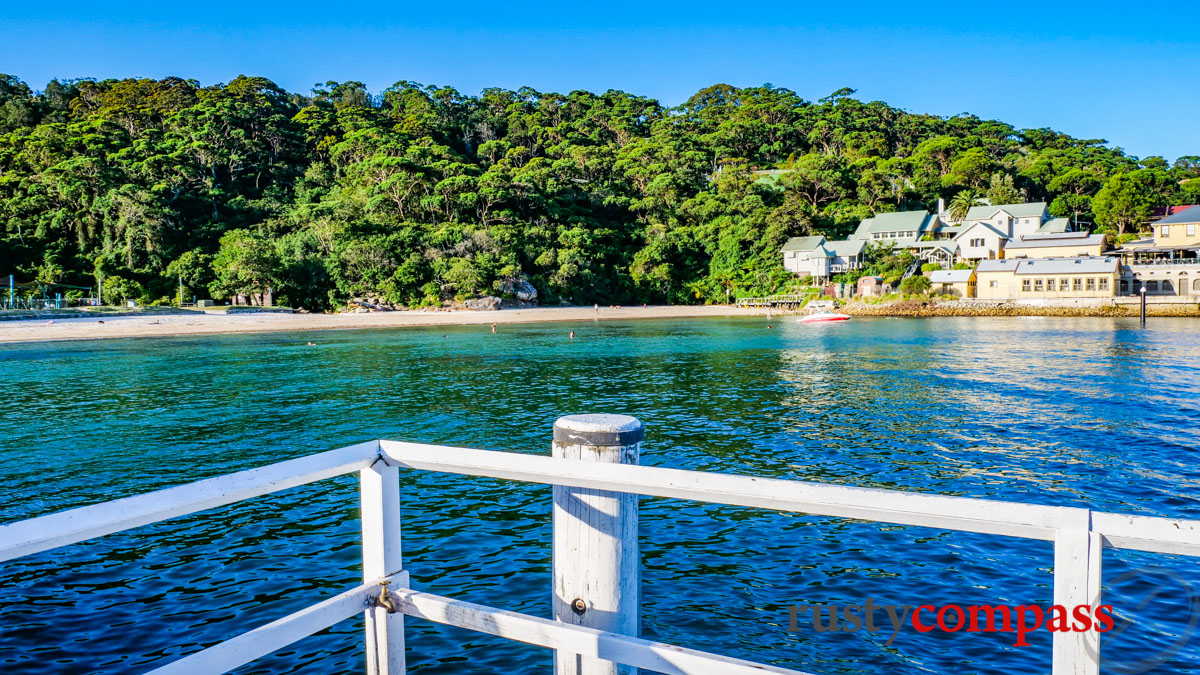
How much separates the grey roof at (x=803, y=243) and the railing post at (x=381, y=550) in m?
83.1

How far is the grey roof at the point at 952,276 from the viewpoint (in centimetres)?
7169

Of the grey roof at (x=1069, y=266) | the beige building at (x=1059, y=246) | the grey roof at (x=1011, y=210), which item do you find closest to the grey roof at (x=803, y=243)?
the grey roof at (x=1011, y=210)

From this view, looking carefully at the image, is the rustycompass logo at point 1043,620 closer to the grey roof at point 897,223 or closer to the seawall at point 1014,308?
the seawall at point 1014,308

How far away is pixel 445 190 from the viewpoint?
3393 inches

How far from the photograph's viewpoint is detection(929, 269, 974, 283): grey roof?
7169cm

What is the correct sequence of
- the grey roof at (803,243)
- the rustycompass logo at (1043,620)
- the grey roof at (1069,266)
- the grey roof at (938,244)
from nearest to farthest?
the rustycompass logo at (1043,620), the grey roof at (1069,266), the grey roof at (938,244), the grey roof at (803,243)

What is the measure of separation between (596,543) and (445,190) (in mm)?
87417

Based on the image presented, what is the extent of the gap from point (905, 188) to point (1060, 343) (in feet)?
217

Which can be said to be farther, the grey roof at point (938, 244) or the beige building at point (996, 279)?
the grey roof at point (938, 244)

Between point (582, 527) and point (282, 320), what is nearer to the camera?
point (582, 527)

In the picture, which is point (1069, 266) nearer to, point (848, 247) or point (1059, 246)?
point (1059, 246)

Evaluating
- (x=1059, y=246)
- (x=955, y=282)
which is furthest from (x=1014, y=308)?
(x=1059, y=246)

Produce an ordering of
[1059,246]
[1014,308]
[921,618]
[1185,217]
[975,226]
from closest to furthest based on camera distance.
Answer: [921,618] → [1014,308] → [1185,217] → [1059,246] → [975,226]

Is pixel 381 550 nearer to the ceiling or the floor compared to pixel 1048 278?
nearer to the floor
